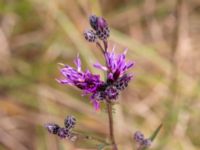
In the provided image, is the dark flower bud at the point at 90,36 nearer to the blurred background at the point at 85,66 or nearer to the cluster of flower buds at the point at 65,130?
the cluster of flower buds at the point at 65,130

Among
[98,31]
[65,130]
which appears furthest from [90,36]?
[65,130]

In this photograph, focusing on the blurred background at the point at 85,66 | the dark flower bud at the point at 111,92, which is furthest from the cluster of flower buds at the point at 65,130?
the blurred background at the point at 85,66

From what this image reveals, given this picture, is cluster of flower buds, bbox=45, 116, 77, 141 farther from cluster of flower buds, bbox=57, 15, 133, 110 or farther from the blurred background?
the blurred background

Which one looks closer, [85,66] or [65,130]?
[65,130]

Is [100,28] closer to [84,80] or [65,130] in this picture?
[84,80]

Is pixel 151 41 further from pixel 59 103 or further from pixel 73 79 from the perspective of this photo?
A: pixel 73 79

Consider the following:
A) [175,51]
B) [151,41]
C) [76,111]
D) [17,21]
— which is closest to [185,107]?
[175,51]

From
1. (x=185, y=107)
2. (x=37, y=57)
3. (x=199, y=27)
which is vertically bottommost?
(x=185, y=107)
